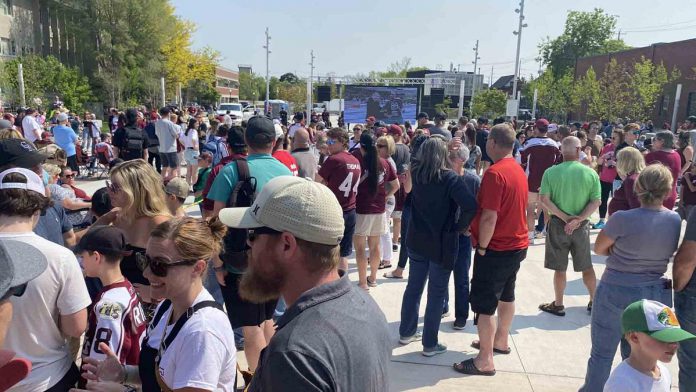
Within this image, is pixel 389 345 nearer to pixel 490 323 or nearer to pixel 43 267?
pixel 43 267

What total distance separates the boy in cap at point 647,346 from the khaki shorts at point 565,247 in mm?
2962

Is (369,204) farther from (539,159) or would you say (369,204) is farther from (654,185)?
(539,159)

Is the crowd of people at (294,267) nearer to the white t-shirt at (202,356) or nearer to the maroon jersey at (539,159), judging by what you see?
the white t-shirt at (202,356)

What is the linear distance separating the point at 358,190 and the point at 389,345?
4.45 meters

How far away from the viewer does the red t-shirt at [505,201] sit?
4.07m

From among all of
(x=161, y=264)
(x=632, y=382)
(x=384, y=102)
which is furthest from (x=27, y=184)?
(x=384, y=102)

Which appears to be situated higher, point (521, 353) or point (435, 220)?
point (435, 220)

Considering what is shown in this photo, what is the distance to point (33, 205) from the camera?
255 centimetres

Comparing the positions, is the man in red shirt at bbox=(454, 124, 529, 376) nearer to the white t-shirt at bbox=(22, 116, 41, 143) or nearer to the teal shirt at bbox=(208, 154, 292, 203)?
the teal shirt at bbox=(208, 154, 292, 203)

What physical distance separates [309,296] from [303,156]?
562 centimetres

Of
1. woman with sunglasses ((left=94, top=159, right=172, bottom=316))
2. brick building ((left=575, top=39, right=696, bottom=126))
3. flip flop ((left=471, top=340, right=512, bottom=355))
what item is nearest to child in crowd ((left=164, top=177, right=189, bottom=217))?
woman with sunglasses ((left=94, top=159, right=172, bottom=316))

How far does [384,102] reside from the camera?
22938mm

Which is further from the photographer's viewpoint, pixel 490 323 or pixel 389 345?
pixel 490 323

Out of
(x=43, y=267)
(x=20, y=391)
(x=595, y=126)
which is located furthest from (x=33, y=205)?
(x=595, y=126)
